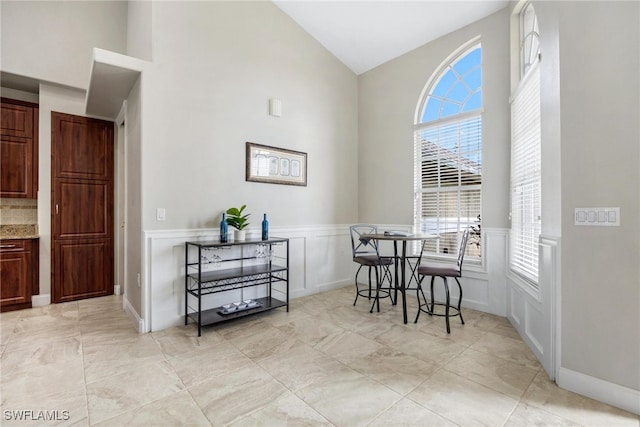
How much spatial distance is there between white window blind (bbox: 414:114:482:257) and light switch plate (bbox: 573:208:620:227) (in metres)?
1.74

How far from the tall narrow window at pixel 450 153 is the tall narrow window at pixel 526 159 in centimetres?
52

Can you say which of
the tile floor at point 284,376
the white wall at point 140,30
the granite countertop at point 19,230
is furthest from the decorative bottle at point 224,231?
the granite countertop at point 19,230

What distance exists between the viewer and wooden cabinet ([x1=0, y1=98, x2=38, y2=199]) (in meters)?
3.71

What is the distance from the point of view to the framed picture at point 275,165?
3.71m

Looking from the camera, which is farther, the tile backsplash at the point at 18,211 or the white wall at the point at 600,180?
the tile backsplash at the point at 18,211

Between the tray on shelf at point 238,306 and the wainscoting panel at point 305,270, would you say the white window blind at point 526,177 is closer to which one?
the wainscoting panel at point 305,270

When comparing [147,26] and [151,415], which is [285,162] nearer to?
[147,26]

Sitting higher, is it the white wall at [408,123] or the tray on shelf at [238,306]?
the white wall at [408,123]

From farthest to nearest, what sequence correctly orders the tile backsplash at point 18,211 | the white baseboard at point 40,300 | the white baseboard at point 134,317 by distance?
the tile backsplash at point 18,211
the white baseboard at point 40,300
the white baseboard at point 134,317

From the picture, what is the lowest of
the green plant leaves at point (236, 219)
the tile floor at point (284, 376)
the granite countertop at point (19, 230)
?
the tile floor at point (284, 376)

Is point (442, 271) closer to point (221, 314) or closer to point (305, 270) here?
point (305, 270)

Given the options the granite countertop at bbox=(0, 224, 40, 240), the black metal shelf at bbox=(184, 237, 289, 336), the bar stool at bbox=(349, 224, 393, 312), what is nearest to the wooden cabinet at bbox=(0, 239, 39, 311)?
the granite countertop at bbox=(0, 224, 40, 240)

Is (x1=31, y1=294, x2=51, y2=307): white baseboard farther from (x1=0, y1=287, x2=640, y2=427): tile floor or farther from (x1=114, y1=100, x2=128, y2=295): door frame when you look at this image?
(x1=114, y1=100, x2=128, y2=295): door frame

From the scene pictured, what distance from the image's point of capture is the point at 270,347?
8.58 feet
